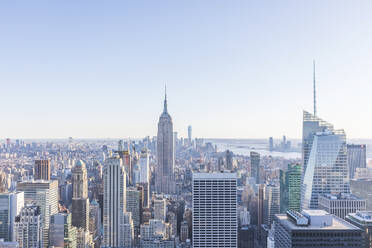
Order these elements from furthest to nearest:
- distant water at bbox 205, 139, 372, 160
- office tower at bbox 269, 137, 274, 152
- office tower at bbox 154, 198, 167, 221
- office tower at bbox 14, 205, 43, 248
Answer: office tower at bbox 269, 137, 274, 152
distant water at bbox 205, 139, 372, 160
office tower at bbox 154, 198, 167, 221
office tower at bbox 14, 205, 43, 248

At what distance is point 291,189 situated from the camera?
2258cm

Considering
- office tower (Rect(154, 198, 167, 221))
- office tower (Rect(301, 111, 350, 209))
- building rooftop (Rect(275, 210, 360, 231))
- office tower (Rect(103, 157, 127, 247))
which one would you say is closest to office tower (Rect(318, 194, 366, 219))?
office tower (Rect(301, 111, 350, 209))

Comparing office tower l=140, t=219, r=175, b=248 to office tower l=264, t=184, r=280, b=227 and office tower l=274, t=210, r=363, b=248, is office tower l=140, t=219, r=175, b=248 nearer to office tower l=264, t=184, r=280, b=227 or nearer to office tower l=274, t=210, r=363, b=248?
office tower l=264, t=184, r=280, b=227

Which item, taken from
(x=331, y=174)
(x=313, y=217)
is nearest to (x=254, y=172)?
(x=331, y=174)

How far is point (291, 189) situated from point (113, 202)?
422 inches

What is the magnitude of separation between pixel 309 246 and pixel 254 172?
2012 centimetres

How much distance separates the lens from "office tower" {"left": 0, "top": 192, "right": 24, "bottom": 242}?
1747 cm

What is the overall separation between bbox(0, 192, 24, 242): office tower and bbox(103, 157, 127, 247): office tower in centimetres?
476

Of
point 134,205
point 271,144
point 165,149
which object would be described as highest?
point 271,144

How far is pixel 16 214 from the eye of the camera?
1816 cm

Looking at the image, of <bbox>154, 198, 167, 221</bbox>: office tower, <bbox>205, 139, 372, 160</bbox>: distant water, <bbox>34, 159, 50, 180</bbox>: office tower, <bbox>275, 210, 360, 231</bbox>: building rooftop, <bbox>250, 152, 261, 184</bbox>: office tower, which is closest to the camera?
<bbox>275, 210, 360, 231</bbox>: building rooftop

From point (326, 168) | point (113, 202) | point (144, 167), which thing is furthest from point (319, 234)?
point (144, 167)

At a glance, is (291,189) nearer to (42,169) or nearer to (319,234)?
(319,234)

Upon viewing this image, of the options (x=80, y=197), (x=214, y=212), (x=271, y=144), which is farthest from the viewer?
(x=271, y=144)
